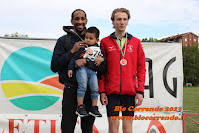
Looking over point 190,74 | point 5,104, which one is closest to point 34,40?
point 5,104

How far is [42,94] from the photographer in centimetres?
454

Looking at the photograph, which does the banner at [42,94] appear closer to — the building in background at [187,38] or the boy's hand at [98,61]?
the boy's hand at [98,61]

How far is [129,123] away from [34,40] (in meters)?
2.84

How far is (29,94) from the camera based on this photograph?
178 inches

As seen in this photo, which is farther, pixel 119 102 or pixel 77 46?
pixel 119 102

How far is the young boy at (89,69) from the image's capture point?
2514 millimetres

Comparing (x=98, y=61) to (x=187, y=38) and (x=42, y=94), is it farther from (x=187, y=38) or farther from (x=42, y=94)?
(x=187, y=38)

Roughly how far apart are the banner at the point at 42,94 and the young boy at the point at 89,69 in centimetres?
215

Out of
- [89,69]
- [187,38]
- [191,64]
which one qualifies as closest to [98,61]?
[89,69]

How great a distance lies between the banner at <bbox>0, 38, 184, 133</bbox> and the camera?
177 inches

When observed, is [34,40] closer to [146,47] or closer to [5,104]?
[5,104]

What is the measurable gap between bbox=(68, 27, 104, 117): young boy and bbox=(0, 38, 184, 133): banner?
2.15 meters

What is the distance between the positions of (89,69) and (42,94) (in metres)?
2.26

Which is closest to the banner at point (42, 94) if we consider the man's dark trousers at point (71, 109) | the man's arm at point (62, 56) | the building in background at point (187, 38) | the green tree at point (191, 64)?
the man's dark trousers at point (71, 109)
